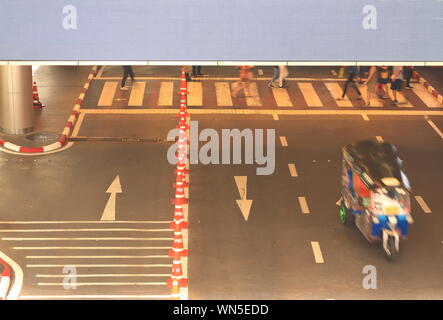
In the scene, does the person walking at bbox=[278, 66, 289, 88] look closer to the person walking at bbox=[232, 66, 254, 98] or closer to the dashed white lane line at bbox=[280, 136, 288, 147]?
the person walking at bbox=[232, 66, 254, 98]

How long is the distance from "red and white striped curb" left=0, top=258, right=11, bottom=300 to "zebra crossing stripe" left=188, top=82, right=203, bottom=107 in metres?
11.3

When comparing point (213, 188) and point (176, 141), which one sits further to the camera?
point (176, 141)

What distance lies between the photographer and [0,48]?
16.1 metres

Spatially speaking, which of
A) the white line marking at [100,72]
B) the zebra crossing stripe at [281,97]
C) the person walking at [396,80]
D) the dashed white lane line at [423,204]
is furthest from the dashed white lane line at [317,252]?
the white line marking at [100,72]

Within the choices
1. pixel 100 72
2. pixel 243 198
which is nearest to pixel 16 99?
pixel 243 198

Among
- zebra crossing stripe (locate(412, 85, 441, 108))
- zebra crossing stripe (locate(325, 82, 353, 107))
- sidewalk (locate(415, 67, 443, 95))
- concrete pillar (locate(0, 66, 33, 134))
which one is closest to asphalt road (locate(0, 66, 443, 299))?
concrete pillar (locate(0, 66, 33, 134))

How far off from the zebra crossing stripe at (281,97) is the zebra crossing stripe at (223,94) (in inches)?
54.3

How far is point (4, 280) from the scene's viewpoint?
15172mm

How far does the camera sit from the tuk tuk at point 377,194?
16.1 meters

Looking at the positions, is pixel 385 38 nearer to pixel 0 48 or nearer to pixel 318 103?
pixel 0 48

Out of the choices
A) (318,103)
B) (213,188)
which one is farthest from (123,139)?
(318,103)

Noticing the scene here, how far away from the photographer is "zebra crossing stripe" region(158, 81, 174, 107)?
87.5 ft

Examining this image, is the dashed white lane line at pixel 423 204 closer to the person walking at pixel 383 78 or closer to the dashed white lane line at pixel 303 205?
the dashed white lane line at pixel 303 205
